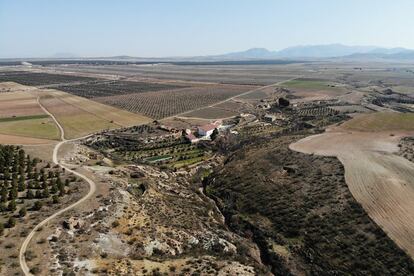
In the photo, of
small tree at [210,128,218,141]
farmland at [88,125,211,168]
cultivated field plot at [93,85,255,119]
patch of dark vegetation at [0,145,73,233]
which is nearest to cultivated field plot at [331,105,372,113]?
cultivated field plot at [93,85,255,119]

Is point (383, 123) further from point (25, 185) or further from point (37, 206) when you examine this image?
point (37, 206)

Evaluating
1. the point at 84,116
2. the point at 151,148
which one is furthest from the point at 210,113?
the point at 151,148

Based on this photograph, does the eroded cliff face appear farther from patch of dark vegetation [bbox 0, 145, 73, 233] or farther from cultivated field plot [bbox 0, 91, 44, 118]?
cultivated field plot [bbox 0, 91, 44, 118]

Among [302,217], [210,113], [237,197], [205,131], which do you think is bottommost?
[210,113]

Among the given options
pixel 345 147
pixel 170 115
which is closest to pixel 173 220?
pixel 345 147

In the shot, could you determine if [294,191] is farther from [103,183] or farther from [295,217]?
[103,183]
